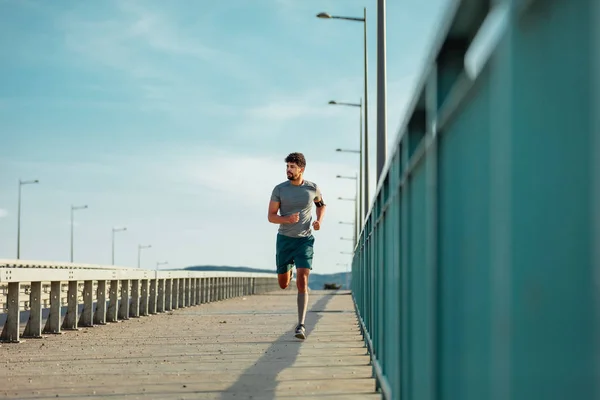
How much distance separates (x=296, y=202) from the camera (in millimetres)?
11383

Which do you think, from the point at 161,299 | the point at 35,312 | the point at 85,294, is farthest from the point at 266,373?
the point at 161,299

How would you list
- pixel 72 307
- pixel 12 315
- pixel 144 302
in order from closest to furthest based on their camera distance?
pixel 12 315
pixel 72 307
pixel 144 302

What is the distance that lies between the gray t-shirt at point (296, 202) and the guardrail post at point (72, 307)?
431cm

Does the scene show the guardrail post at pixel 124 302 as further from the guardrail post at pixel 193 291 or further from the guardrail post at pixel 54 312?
the guardrail post at pixel 193 291

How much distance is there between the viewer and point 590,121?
161 centimetres

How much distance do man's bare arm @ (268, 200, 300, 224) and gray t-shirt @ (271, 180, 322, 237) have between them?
62 millimetres

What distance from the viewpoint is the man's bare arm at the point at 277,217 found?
11281mm

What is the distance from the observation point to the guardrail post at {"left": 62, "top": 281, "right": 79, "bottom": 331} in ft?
47.5

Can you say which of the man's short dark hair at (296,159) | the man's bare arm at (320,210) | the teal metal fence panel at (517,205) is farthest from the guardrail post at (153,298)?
the teal metal fence panel at (517,205)

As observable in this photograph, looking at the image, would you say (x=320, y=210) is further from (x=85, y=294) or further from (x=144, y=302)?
(x=144, y=302)

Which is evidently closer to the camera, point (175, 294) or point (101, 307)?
point (101, 307)

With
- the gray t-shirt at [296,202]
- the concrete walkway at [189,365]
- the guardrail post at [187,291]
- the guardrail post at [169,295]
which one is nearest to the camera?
the concrete walkway at [189,365]

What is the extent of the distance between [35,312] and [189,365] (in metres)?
4.65

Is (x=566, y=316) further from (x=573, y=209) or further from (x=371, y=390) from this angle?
(x=371, y=390)
